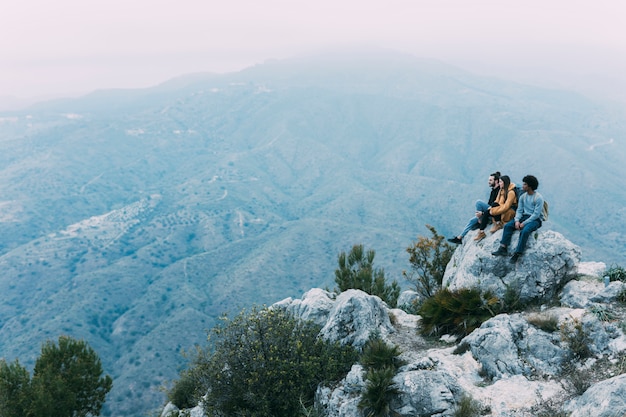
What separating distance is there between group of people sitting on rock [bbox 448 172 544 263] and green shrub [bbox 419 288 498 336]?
1503mm

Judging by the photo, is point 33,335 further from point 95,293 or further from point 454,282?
point 454,282

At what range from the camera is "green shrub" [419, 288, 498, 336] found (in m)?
12.1

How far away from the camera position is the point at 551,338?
10156mm

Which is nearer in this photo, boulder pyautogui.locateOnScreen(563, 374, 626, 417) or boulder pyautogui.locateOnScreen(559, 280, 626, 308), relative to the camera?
→ boulder pyautogui.locateOnScreen(563, 374, 626, 417)

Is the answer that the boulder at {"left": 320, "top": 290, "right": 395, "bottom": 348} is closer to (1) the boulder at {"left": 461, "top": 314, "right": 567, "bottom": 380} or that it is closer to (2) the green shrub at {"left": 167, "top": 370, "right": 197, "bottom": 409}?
(1) the boulder at {"left": 461, "top": 314, "right": 567, "bottom": 380}

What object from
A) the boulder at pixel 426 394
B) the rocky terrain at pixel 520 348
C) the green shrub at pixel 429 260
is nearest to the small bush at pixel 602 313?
the rocky terrain at pixel 520 348

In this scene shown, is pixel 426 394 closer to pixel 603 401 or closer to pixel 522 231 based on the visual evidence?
pixel 603 401

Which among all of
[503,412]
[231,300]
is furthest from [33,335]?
[503,412]

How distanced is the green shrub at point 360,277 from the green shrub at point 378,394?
31.2 feet

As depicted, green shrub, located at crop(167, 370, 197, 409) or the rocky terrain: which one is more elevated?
the rocky terrain

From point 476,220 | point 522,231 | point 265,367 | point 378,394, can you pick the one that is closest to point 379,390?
point 378,394

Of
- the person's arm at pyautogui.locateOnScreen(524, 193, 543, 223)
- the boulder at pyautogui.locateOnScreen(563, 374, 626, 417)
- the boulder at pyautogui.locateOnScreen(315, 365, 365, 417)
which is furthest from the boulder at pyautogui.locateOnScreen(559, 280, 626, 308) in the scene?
the boulder at pyautogui.locateOnScreen(315, 365, 365, 417)

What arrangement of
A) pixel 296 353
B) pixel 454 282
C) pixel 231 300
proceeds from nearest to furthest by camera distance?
pixel 296 353
pixel 454 282
pixel 231 300

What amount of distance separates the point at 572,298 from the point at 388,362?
5.31m
